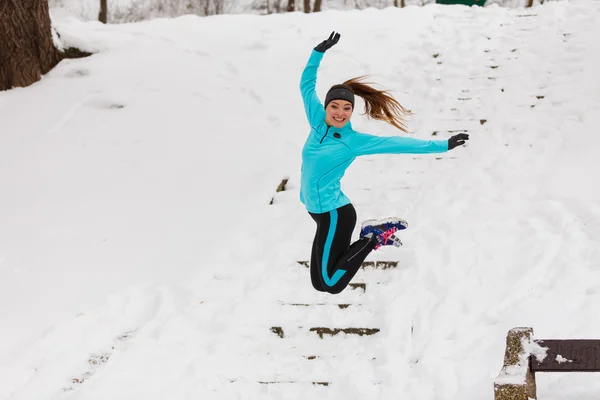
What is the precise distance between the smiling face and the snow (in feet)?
5.33

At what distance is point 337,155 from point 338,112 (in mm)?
272

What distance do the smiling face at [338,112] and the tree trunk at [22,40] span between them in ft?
19.7

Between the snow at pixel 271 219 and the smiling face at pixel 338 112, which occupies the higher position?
the smiling face at pixel 338 112

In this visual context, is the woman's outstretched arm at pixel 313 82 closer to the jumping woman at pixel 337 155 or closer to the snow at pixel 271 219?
the jumping woman at pixel 337 155

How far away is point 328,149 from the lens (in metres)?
4.04

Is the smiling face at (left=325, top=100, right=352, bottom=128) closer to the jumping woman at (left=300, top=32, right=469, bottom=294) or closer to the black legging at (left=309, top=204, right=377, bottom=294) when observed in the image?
the jumping woman at (left=300, top=32, right=469, bottom=294)

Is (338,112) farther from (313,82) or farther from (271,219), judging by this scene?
(271,219)

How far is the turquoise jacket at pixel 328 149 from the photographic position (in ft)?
12.6

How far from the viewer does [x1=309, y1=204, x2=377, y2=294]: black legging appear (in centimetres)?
437

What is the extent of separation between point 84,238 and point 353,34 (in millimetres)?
6720

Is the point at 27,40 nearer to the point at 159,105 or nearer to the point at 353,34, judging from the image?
the point at 159,105

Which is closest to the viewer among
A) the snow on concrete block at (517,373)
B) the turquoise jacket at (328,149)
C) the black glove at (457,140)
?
the snow on concrete block at (517,373)

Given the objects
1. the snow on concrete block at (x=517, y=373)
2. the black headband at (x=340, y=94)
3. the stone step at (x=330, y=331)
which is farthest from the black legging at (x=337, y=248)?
the snow on concrete block at (x=517, y=373)

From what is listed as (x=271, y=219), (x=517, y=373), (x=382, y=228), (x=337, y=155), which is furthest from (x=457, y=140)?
(x=271, y=219)
